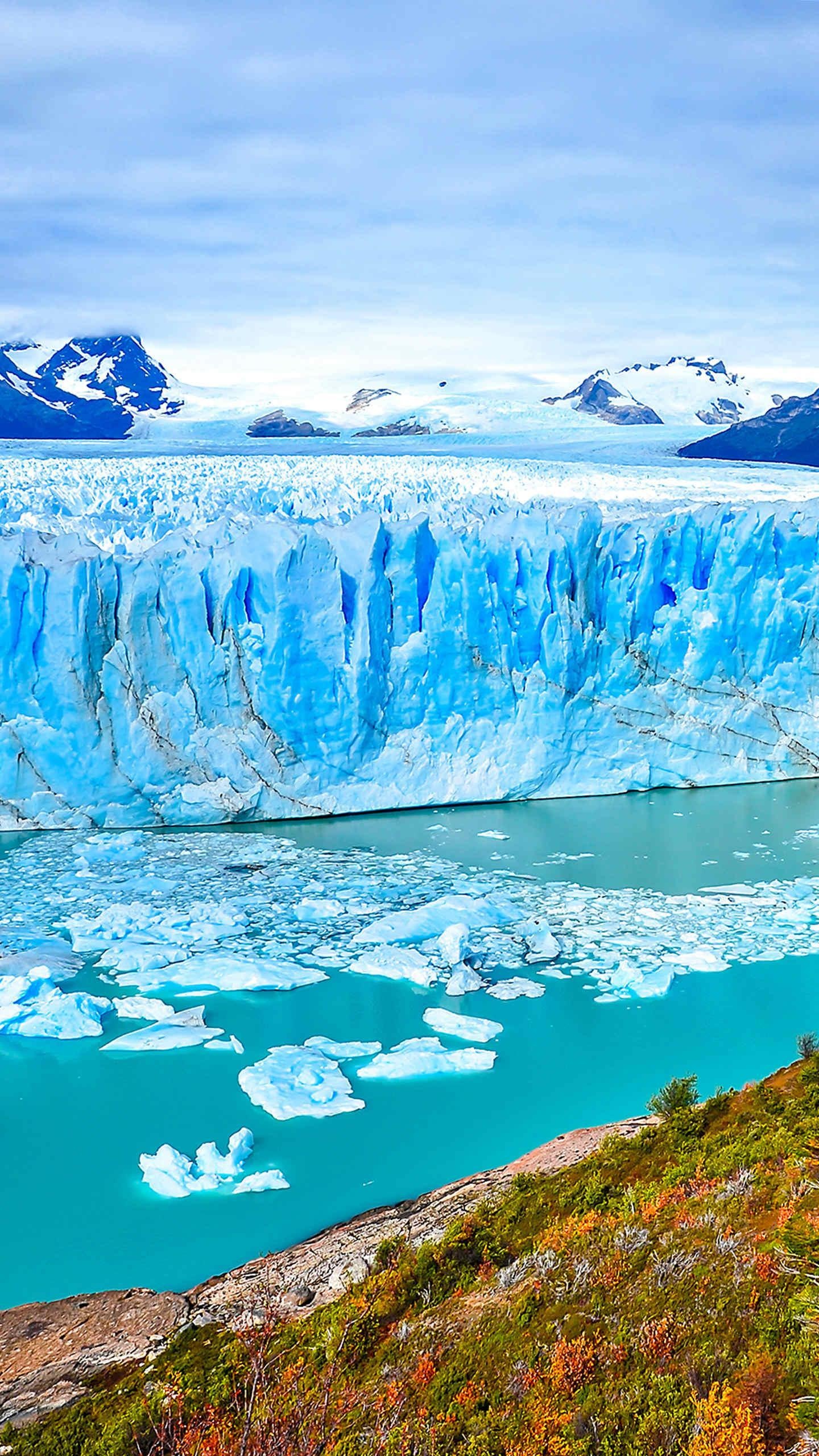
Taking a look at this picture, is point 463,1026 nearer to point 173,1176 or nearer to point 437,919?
point 437,919

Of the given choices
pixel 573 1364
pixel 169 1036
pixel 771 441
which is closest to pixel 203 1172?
pixel 169 1036

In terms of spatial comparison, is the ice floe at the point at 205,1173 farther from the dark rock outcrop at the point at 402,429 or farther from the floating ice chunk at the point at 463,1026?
the dark rock outcrop at the point at 402,429

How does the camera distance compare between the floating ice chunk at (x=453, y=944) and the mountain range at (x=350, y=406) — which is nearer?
the floating ice chunk at (x=453, y=944)

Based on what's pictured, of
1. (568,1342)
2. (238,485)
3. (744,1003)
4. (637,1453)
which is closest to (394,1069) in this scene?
(744,1003)

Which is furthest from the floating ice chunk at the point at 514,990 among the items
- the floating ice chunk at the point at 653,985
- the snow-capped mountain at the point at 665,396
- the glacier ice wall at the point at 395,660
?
the snow-capped mountain at the point at 665,396

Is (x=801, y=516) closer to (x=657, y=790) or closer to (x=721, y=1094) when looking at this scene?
(x=657, y=790)

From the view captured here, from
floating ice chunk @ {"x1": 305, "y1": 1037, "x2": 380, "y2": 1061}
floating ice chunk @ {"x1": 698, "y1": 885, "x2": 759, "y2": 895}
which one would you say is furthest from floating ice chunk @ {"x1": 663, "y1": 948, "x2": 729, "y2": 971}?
floating ice chunk @ {"x1": 305, "y1": 1037, "x2": 380, "y2": 1061}
